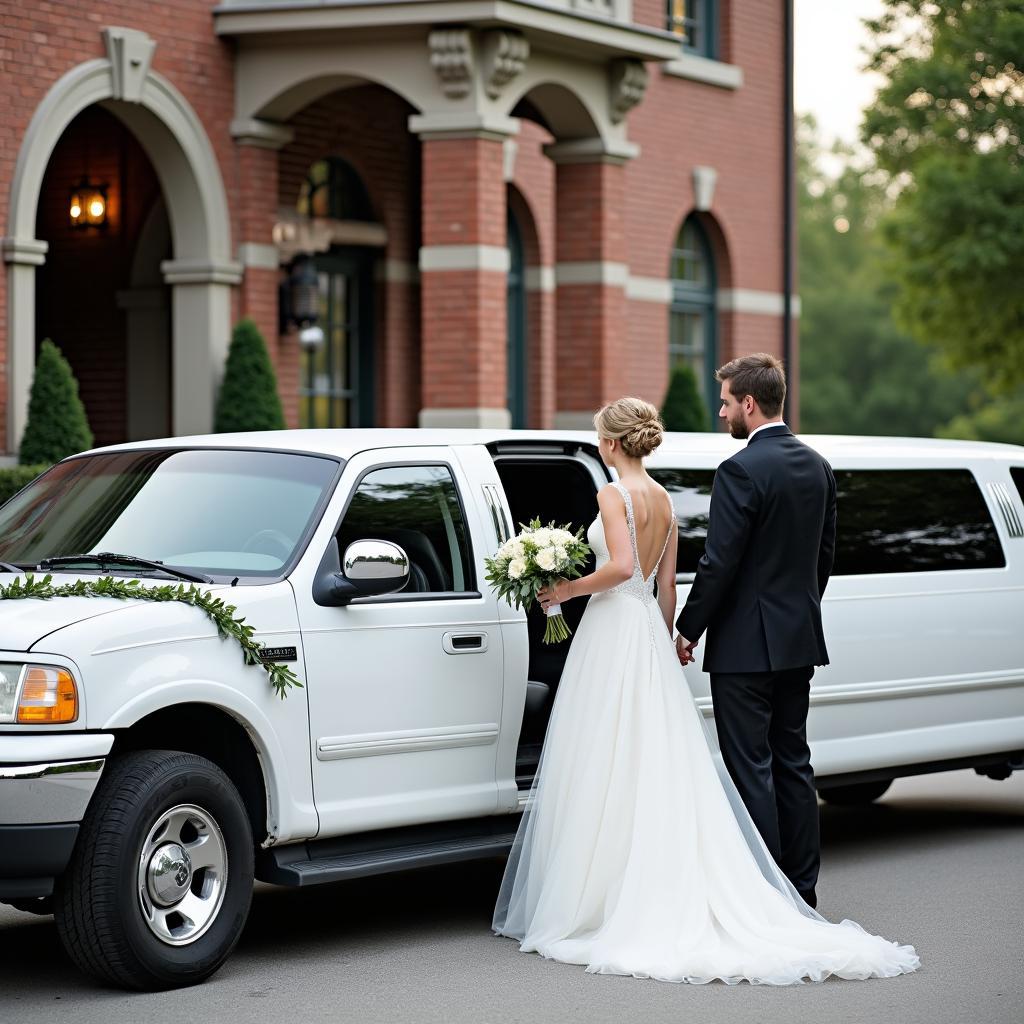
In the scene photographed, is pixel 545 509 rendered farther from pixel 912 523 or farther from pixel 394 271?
pixel 394 271

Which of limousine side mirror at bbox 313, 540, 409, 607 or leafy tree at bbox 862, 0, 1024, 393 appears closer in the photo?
limousine side mirror at bbox 313, 540, 409, 607

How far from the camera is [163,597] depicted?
6.68 meters

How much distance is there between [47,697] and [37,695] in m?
0.03

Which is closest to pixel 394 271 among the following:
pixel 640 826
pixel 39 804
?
pixel 640 826

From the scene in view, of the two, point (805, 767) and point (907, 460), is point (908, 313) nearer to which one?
point (907, 460)

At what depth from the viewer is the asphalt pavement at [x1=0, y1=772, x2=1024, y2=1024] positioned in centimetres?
630

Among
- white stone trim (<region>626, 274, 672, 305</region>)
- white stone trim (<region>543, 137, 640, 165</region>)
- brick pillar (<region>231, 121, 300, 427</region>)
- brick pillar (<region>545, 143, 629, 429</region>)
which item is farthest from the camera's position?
white stone trim (<region>626, 274, 672, 305</region>)

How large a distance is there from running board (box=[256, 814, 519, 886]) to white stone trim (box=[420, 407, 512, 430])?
8.60 meters

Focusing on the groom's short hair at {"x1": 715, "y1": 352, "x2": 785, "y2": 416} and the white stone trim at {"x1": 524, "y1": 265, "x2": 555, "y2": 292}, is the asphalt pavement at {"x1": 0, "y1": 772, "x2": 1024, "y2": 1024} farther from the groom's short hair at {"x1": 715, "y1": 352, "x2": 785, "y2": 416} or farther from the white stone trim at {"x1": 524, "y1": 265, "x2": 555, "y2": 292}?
the white stone trim at {"x1": 524, "y1": 265, "x2": 555, "y2": 292}

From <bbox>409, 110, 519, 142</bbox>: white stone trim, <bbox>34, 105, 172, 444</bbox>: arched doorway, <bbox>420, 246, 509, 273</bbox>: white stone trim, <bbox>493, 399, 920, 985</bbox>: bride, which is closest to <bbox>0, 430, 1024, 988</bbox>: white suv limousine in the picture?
<bbox>493, 399, 920, 985</bbox>: bride

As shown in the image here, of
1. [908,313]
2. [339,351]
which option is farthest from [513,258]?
[908,313]

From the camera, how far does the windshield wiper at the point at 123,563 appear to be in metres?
6.97

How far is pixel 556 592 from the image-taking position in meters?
Result: 7.46

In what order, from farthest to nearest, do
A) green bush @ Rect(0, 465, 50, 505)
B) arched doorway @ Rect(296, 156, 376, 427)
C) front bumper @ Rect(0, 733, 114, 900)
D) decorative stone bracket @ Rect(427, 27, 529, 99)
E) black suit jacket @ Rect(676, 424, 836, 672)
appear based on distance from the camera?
arched doorway @ Rect(296, 156, 376, 427) < decorative stone bracket @ Rect(427, 27, 529, 99) < green bush @ Rect(0, 465, 50, 505) < black suit jacket @ Rect(676, 424, 836, 672) < front bumper @ Rect(0, 733, 114, 900)
